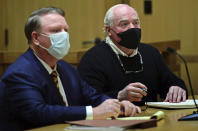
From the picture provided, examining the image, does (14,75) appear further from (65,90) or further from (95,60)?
(95,60)

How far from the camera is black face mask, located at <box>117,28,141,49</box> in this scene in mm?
3543

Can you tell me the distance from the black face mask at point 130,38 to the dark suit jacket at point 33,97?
38.0 inches

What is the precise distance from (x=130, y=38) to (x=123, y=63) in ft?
0.75

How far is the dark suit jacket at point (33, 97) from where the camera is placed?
95.0 inches

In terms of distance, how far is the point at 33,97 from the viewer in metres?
2.44

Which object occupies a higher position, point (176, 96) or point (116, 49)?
point (116, 49)

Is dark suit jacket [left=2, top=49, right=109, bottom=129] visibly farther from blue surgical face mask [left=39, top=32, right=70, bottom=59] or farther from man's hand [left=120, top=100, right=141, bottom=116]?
man's hand [left=120, top=100, right=141, bottom=116]

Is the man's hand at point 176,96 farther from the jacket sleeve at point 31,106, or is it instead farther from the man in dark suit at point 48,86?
the jacket sleeve at point 31,106

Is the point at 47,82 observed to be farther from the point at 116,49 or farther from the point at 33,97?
the point at 116,49

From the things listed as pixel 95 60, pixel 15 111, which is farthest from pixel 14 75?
pixel 95 60

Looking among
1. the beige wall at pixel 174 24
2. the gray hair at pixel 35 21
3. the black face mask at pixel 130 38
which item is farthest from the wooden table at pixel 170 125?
the beige wall at pixel 174 24

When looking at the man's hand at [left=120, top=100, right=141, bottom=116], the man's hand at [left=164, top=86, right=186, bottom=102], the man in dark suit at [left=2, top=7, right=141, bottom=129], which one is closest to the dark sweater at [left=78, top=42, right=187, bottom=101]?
the man's hand at [left=164, top=86, right=186, bottom=102]

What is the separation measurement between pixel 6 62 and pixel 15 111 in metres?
2.79

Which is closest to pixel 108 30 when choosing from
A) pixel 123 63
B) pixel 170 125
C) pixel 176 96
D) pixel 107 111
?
pixel 123 63
